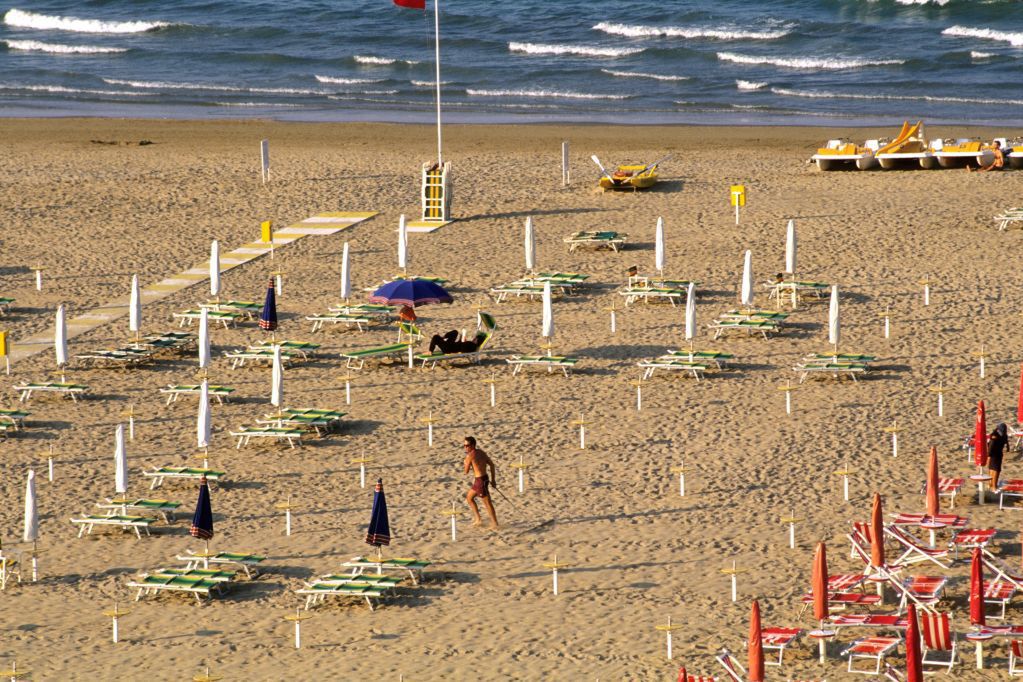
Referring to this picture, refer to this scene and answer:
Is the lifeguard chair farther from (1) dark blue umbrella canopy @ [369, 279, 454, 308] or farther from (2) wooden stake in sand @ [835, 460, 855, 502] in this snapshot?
(2) wooden stake in sand @ [835, 460, 855, 502]

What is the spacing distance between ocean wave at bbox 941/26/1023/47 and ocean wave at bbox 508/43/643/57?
10568mm

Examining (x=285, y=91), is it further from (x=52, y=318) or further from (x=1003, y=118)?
(x=52, y=318)

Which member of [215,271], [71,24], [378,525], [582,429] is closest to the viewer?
[378,525]

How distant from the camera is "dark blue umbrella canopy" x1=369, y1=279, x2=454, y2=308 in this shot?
27.2m

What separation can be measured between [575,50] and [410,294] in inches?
1490

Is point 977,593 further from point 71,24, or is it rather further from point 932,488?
point 71,24

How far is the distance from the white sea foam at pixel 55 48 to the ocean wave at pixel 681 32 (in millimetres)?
17650

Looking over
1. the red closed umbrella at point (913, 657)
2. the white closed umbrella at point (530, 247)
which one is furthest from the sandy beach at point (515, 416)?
the red closed umbrella at point (913, 657)

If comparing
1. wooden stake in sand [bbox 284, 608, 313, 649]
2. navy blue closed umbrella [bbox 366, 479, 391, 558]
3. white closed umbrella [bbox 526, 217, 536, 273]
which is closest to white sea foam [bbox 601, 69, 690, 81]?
white closed umbrella [bbox 526, 217, 536, 273]

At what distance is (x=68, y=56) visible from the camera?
218ft

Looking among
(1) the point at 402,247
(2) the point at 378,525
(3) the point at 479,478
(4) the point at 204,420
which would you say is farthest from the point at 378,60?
(2) the point at 378,525

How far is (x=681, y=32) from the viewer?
65.6 metres

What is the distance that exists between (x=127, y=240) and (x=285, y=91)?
77.4 ft

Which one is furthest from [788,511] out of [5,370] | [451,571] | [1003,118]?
[1003,118]
